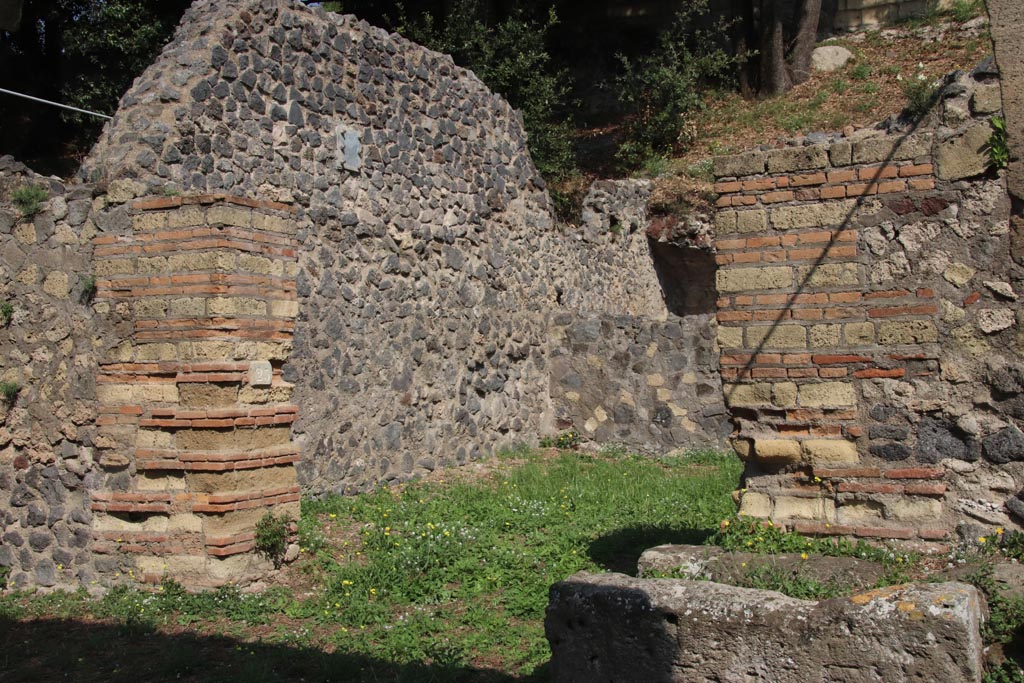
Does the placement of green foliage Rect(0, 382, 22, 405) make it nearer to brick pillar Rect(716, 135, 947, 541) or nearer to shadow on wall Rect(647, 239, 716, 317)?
brick pillar Rect(716, 135, 947, 541)

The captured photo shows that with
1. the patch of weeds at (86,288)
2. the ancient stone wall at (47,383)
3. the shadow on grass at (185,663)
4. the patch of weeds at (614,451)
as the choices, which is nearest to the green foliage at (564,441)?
the patch of weeds at (614,451)

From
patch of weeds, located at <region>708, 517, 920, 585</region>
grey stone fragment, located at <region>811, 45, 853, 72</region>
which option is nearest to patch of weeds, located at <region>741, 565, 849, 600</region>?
patch of weeds, located at <region>708, 517, 920, 585</region>

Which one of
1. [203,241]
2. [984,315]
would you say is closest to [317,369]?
[203,241]

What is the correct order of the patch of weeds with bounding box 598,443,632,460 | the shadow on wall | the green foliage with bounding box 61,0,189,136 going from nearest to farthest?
the patch of weeds with bounding box 598,443,632,460 → the green foliage with bounding box 61,0,189,136 → the shadow on wall

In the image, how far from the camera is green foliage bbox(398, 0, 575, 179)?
16500 millimetres

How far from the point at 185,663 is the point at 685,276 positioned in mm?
12920

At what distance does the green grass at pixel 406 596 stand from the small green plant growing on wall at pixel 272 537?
0.22 meters

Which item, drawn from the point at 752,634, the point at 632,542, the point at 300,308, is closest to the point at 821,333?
the point at 752,634

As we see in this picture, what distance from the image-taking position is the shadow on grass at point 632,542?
6.35 metres

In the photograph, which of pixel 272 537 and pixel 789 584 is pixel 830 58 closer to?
pixel 272 537

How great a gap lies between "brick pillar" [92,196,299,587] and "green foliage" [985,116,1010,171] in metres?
4.38

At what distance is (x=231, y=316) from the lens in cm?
622

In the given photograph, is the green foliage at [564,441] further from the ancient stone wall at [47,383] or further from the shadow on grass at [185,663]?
the shadow on grass at [185,663]

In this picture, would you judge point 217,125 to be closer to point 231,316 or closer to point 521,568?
point 231,316
